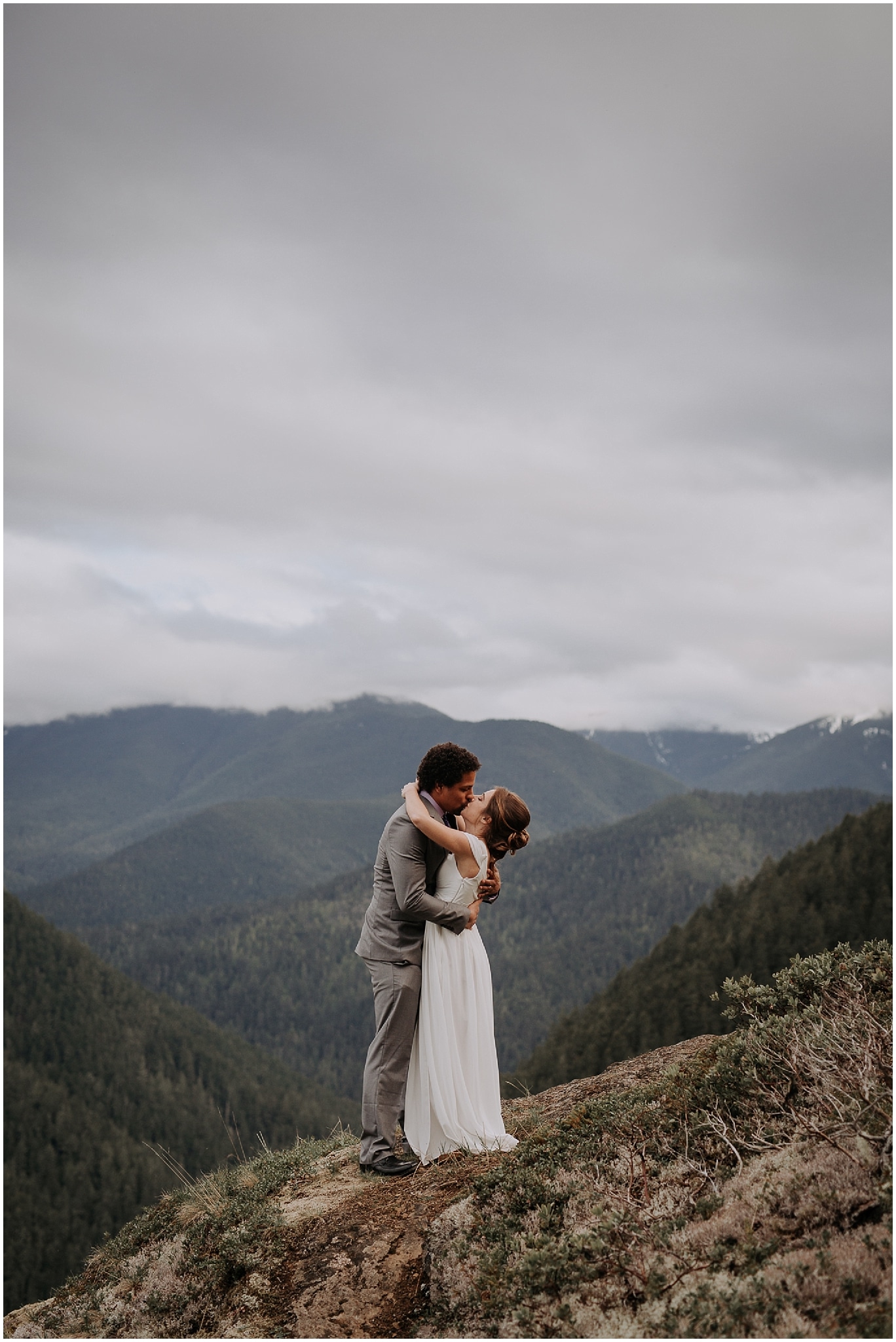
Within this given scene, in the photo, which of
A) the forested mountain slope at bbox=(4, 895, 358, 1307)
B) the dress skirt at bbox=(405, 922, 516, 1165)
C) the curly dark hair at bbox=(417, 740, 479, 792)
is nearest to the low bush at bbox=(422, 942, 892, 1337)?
the dress skirt at bbox=(405, 922, 516, 1165)

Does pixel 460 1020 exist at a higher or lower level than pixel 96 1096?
higher

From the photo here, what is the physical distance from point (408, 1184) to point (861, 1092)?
3.64m

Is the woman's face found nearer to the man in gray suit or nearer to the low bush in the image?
the man in gray suit

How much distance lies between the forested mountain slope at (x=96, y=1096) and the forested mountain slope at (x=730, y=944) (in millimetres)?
55211

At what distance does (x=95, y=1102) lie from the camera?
135750mm

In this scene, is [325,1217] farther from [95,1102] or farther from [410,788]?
[95,1102]

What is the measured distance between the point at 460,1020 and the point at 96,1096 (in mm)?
156715

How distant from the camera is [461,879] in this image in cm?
720

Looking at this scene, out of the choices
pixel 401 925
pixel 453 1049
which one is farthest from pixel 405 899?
pixel 453 1049

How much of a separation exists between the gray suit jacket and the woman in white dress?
0.12m

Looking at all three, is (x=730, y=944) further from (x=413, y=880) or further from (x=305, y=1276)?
(x=305, y=1276)

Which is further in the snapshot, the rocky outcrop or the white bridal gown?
Result: the white bridal gown

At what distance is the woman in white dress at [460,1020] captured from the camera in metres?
7.16

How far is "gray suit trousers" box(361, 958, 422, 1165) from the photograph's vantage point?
7152 mm
